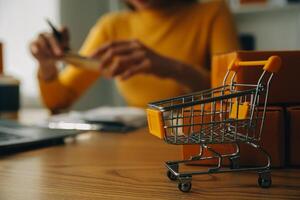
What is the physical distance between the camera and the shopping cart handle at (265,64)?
40 centimetres

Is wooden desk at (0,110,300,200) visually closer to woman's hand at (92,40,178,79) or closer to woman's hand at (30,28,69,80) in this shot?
woman's hand at (92,40,178,79)

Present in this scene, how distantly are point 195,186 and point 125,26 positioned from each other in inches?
53.7

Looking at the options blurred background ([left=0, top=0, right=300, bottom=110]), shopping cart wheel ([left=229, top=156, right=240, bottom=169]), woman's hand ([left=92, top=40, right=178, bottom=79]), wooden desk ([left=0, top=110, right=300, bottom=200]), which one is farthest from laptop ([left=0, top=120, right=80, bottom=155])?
blurred background ([left=0, top=0, right=300, bottom=110])

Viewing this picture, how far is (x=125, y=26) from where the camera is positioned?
1.72 metres

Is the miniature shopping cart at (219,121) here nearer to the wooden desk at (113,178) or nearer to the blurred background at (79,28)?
the wooden desk at (113,178)

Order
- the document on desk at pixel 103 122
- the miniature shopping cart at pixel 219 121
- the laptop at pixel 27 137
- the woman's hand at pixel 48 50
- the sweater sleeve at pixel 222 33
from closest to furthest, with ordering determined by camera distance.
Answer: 1. the miniature shopping cart at pixel 219 121
2. the laptop at pixel 27 137
3. the document on desk at pixel 103 122
4. the woman's hand at pixel 48 50
5. the sweater sleeve at pixel 222 33

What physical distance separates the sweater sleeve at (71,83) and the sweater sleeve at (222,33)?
48 cm

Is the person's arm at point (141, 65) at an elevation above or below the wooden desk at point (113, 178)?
above

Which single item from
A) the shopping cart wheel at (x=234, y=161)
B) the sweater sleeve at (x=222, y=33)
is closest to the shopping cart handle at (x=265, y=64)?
the shopping cart wheel at (x=234, y=161)

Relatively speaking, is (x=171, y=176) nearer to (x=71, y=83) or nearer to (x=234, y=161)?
(x=234, y=161)

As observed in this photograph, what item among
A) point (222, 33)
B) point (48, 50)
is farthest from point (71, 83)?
point (222, 33)

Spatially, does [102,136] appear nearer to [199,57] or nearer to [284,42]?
[199,57]

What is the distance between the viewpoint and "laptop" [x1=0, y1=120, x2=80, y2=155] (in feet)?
2.19

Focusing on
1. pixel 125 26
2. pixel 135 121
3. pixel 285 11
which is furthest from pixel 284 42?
pixel 135 121
